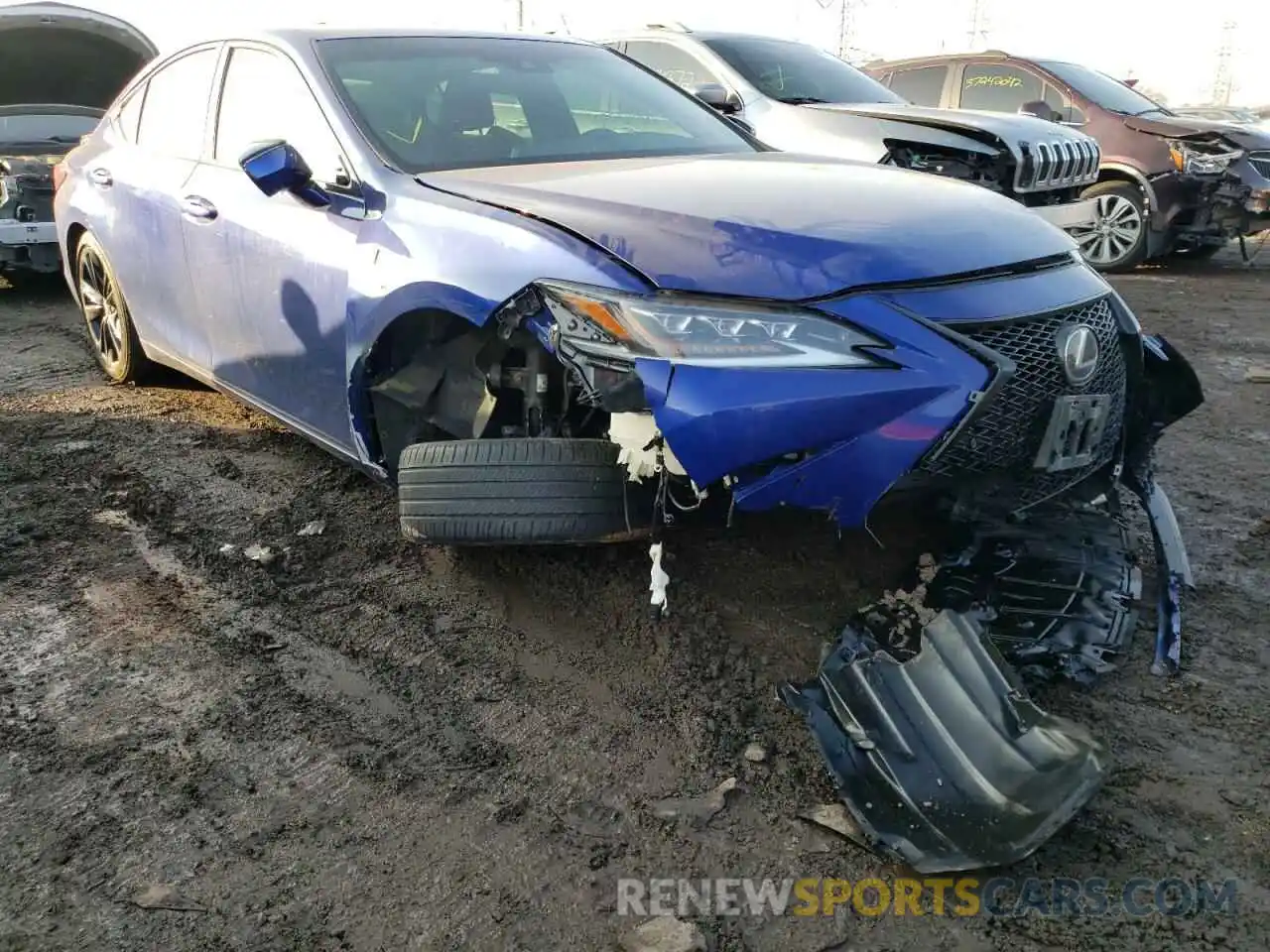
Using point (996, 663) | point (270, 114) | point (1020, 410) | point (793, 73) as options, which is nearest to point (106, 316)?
point (270, 114)

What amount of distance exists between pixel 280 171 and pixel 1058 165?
5.59 meters

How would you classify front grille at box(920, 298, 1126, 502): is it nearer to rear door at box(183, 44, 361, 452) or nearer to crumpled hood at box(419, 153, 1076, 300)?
crumpled hood at box(419, 153, 1076, 300)

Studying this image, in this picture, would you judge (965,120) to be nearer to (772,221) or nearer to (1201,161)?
(1201,161)

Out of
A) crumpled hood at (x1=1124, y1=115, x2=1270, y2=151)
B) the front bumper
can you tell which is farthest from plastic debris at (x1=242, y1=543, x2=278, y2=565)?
crumpled hood at (x1=1124, y1=115, x2=1270, y2=151)

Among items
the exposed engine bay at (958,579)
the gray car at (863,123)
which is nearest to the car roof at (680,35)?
the gray car at (863,123)

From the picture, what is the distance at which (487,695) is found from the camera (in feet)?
8.64

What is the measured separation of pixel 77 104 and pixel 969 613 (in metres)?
9.43

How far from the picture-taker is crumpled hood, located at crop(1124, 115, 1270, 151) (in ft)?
28.1

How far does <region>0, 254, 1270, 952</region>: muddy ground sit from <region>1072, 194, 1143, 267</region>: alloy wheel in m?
5.42

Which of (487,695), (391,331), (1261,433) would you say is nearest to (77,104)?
(391,331)

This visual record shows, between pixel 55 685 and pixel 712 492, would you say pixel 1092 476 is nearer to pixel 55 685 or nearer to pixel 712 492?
pixel 712 492

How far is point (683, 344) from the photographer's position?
2.33m

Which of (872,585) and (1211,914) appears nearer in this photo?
(1211,914)

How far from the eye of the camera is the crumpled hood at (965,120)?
6.60m
